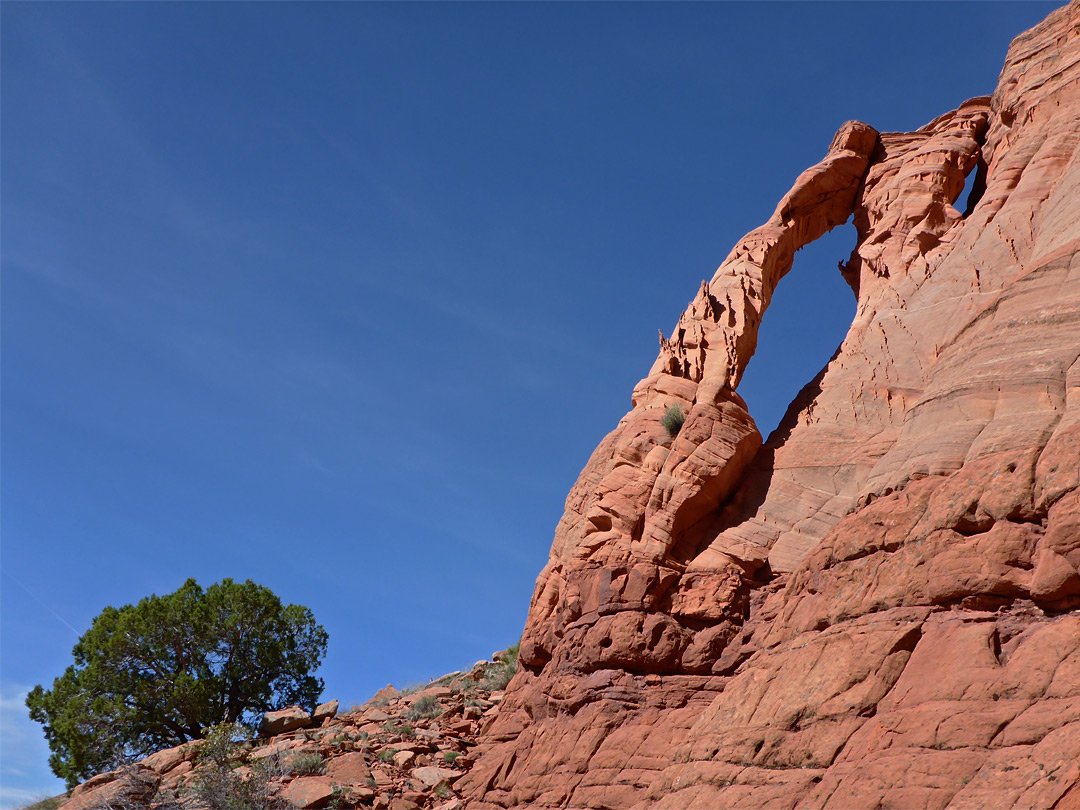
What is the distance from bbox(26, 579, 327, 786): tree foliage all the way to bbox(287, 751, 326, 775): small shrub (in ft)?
26.8

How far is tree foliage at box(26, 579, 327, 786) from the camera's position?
3011 cm

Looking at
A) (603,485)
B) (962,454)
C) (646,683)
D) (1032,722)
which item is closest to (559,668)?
(646,683)

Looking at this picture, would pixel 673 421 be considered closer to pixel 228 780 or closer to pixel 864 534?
pixel 864 534

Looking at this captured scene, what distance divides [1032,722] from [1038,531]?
3044 millimetres

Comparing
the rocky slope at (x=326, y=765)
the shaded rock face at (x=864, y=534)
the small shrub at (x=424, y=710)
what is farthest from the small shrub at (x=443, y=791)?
the small shrub at (x=424, y=710)

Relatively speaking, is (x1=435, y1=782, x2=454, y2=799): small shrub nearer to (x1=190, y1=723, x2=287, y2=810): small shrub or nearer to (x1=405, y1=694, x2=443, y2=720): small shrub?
(x1=190, y1=723, x2=287, y2=810): small shrub

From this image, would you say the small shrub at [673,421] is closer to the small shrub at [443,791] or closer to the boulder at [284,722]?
the small shrub at [443,791]

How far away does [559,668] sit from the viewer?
19969mm

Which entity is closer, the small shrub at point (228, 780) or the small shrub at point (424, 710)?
the small shrub at point (228, 780)

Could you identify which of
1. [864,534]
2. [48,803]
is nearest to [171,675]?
[48,803]

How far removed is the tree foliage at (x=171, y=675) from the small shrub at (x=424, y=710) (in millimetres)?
7769

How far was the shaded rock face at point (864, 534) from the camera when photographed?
1174 centimetres

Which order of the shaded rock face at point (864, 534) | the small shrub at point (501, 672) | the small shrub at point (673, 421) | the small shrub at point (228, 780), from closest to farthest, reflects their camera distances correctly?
the shaded rock face at point (864, 534) < the small shrub at point (228, 780) < the small shrub at point (673, 421) < the small shrub at point (501, 672)

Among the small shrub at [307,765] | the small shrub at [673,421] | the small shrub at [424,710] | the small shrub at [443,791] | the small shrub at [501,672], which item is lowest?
the small shrub at [443,791]
